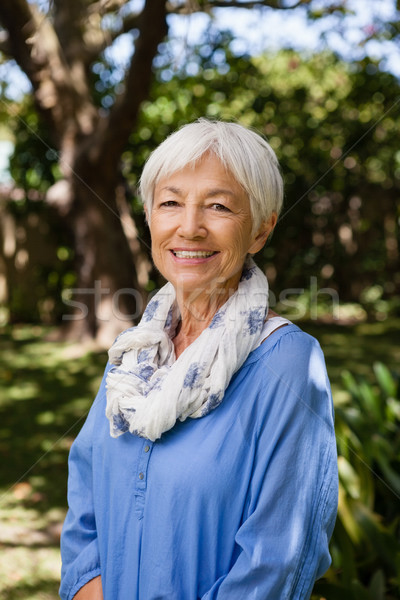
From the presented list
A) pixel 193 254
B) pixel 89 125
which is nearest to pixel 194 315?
pixel 193 254

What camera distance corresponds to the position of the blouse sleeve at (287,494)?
48.9 inches

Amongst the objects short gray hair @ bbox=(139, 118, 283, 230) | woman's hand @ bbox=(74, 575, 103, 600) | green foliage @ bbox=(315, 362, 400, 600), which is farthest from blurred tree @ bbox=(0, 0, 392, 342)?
woman's hand @ bbox=(74, 575, 103, 600)

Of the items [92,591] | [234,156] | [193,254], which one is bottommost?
[92,591]

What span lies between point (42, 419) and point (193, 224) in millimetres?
4130

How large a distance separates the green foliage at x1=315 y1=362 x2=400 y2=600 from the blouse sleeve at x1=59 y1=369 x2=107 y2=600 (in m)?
0.79

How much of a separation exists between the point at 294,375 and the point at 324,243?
8.92 meters

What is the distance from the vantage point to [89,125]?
7105 millimetres

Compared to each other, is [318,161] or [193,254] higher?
[318,161]

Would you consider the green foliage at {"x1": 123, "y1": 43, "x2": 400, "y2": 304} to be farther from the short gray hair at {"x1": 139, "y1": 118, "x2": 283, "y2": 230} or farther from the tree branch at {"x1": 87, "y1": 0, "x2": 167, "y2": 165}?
the short gray hair at {"x1": 139, "y1": 118, "x2": 283, "y2": 230}

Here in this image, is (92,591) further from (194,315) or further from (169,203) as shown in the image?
(169,203)

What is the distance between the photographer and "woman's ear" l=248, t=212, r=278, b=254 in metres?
1.50
